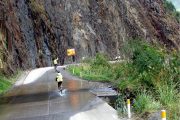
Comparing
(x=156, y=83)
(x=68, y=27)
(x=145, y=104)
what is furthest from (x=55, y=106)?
(x=68, y=27)

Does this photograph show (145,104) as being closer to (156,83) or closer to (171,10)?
(156,83)

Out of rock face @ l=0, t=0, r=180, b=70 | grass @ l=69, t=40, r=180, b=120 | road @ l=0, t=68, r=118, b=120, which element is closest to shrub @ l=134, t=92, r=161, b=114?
grass @ l=69, t=40, r=180, b=120

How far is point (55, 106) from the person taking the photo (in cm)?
2166

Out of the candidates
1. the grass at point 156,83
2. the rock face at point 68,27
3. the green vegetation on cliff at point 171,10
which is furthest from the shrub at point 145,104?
the green vegetation on cliff at point 171,10

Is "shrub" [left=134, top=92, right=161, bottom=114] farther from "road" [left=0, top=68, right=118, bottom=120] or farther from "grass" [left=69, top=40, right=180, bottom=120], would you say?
"road" [left=0, top=68, right=118, bottom=120]

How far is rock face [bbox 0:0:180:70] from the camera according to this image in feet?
187

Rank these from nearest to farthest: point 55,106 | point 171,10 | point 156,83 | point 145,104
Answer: point 145,104 → point 156,83 → point 55,106 → point 171,10

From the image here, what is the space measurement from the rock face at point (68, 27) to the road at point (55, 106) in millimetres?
21564

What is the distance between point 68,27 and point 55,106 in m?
49.7

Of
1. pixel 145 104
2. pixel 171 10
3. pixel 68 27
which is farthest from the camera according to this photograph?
pixel 171 10

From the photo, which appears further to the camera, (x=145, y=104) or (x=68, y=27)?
(x=68, y=27)

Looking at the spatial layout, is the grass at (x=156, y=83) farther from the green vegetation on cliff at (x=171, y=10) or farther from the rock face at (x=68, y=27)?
the green vegetation on cliff at (x=171, y=10)

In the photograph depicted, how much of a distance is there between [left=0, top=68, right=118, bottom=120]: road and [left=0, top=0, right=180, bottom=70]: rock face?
70.7 feet

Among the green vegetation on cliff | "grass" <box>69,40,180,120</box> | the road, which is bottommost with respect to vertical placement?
the road
